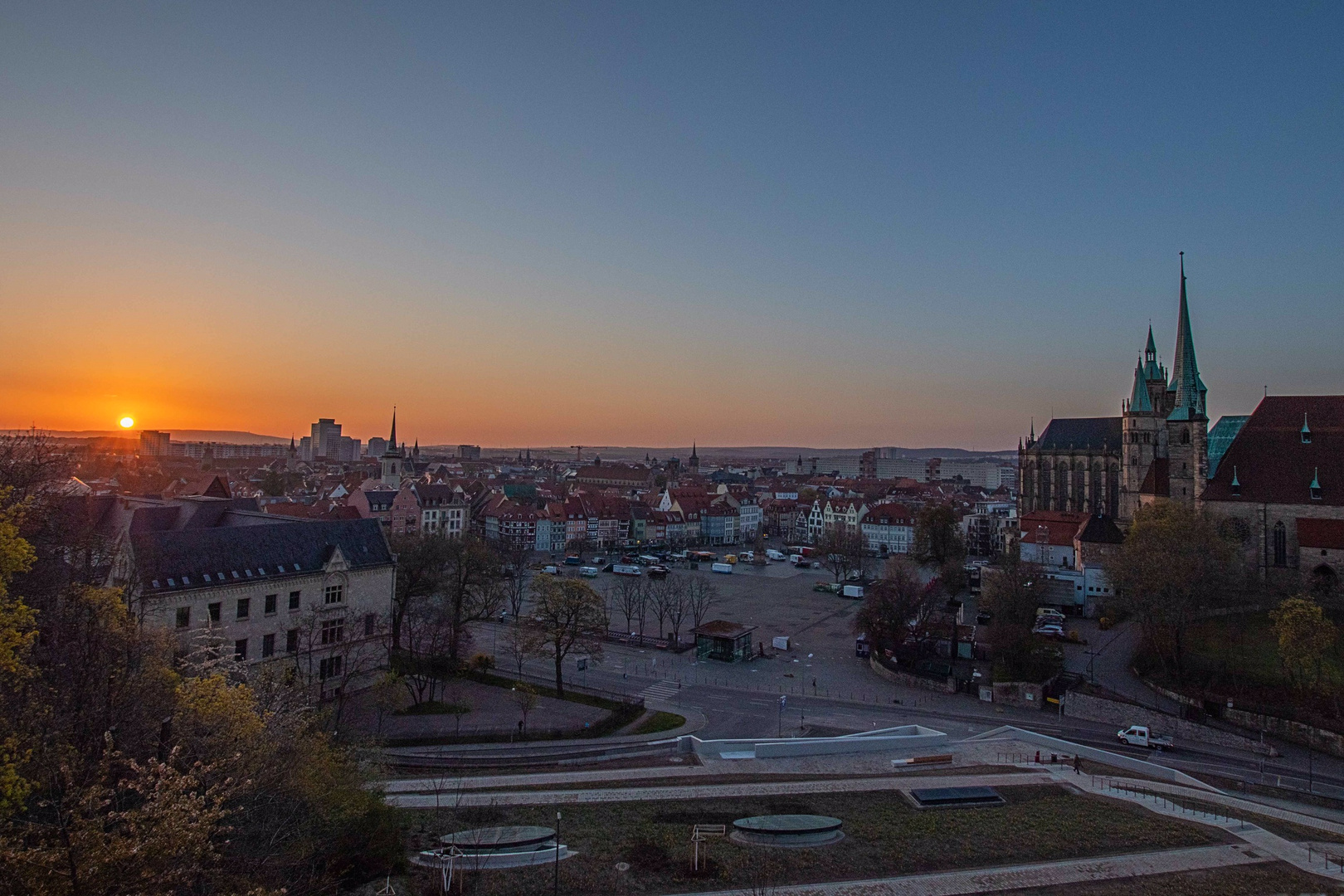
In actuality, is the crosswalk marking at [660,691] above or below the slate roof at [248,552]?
below

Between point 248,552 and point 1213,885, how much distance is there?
123ft

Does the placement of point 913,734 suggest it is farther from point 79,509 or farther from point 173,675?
point 79,509

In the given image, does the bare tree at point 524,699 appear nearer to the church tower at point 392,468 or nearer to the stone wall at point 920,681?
the stone wall at point 920,681

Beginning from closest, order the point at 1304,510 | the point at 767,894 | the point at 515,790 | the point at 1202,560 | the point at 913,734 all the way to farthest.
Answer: the point at 767,894
the point at 515,790
the point at 913,734
the point at 1202,560
the point at 1304,510

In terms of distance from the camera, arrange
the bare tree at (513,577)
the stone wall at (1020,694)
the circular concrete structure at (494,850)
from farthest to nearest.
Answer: the bare tree at (513,577), the stone wall at (1020,694), the circular concrete structure at (494,850)

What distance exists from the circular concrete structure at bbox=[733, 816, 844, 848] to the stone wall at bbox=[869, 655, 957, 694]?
80.5 ft

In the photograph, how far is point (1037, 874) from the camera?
19219mm

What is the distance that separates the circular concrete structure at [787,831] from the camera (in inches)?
811

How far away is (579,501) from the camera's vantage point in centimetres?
11388

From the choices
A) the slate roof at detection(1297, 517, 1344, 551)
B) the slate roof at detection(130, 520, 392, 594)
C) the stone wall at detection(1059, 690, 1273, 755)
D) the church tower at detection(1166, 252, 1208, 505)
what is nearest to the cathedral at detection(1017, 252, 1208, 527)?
the church tower at detection(1166, 252, 1208, 505)

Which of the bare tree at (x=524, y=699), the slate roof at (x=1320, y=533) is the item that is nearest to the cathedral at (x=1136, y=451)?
the slate roof at (x=1320, y=533)

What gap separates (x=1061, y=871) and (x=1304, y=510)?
47209 mm

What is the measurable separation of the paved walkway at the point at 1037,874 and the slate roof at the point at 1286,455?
42.5m

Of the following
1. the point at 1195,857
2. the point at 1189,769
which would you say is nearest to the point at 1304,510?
the point at 1189,769
